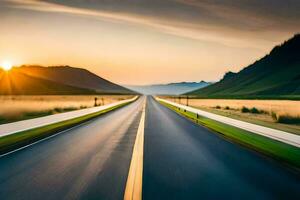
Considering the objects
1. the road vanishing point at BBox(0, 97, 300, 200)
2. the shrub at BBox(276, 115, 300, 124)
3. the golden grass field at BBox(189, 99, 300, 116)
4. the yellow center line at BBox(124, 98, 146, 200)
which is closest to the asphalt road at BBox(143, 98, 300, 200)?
the road vanishing point at BBox(0, 97, 300, 200)

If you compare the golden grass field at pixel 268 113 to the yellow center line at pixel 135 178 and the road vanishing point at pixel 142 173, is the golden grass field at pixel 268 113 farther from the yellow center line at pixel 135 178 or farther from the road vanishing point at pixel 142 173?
the yellow center line at pixel 135 178

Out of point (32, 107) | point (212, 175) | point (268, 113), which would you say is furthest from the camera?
point (32, 107)

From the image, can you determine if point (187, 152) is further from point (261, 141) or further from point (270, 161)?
point (261, 141)

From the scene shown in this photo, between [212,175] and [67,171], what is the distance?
126 inches

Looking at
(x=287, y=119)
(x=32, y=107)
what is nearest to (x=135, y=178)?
(x=287, y=119)

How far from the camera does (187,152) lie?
377 inches

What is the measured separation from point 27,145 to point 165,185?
22.5ft

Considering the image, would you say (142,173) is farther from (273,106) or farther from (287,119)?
(273,106)

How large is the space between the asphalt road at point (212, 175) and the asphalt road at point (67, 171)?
70cm

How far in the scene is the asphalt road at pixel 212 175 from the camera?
18.1 ft

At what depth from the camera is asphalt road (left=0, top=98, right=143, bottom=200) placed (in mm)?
5422

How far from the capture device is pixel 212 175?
6.79 meters

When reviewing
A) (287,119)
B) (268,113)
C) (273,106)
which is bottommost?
(268,113)

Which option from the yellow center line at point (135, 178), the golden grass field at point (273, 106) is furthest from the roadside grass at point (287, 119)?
the yellow center line at point (135, 178)
